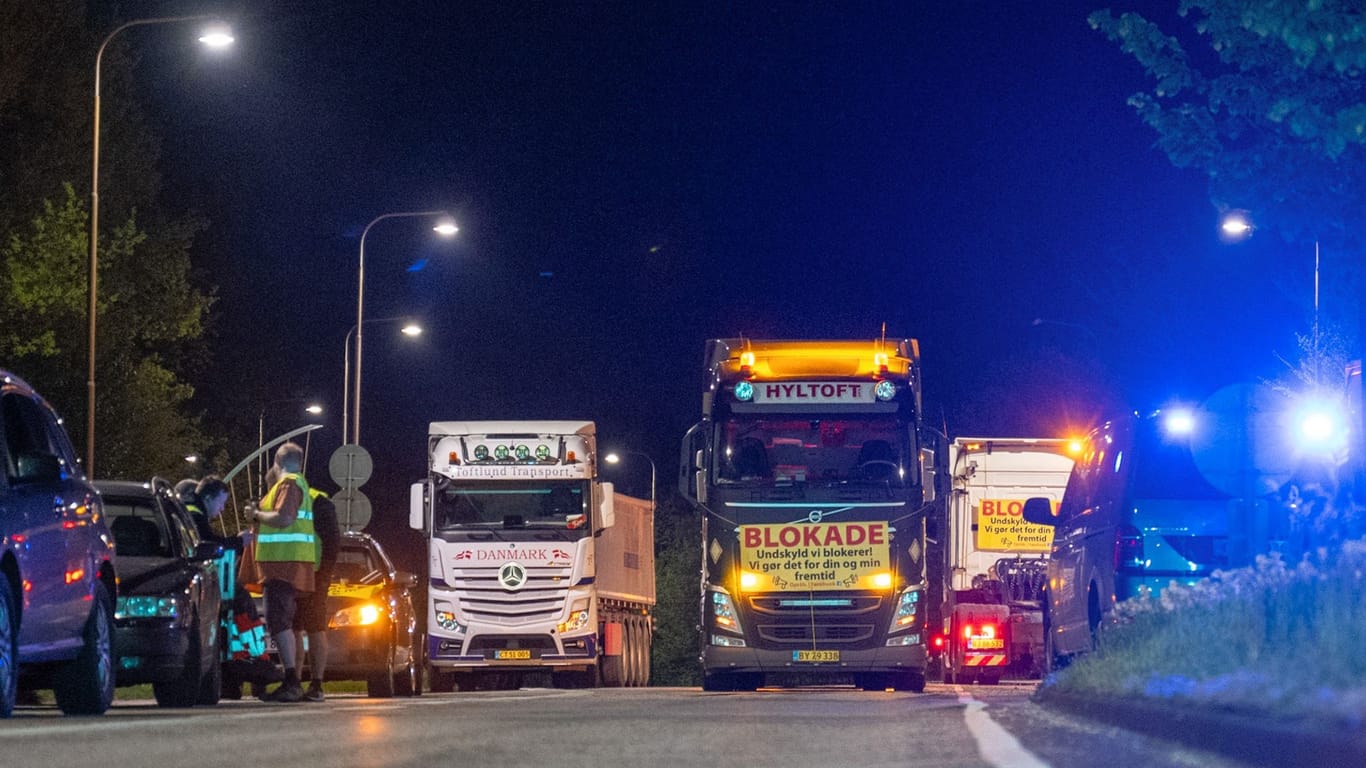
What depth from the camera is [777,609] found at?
2231cm

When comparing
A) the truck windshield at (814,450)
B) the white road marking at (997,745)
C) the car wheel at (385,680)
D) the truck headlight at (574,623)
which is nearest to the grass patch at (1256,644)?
the white road marking at (997,745)

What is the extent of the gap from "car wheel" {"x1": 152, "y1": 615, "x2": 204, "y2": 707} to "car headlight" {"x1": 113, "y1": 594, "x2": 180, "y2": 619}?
442 mm

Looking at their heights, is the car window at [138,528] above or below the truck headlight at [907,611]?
above

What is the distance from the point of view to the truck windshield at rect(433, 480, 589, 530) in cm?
3002

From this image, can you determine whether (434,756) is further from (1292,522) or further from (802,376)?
(802,376)

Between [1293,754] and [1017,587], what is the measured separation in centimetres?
2584

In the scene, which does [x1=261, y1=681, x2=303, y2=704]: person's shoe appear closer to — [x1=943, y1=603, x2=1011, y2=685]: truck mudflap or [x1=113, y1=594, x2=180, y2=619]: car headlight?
[x1=113, y1=594, x2=180, y2=619]: car headlight

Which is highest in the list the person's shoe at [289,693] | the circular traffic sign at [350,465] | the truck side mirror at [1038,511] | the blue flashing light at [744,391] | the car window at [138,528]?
the circular traffic sign at [350,465]

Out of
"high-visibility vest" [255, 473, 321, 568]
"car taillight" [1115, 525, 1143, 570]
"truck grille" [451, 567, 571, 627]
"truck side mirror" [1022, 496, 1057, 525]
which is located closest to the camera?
"car taillight" [1115, 525, 1143, 570]

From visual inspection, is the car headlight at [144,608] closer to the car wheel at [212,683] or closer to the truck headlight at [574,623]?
the car wheel at [212,683]

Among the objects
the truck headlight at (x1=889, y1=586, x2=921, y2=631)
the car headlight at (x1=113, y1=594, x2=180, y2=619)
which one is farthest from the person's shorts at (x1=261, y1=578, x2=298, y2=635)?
the truck headlight at (x1=889, y1=586, x2=921, y2=631)

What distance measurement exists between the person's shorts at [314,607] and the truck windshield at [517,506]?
1147 cm

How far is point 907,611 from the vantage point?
22453 mm

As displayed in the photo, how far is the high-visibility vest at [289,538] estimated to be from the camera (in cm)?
1798
